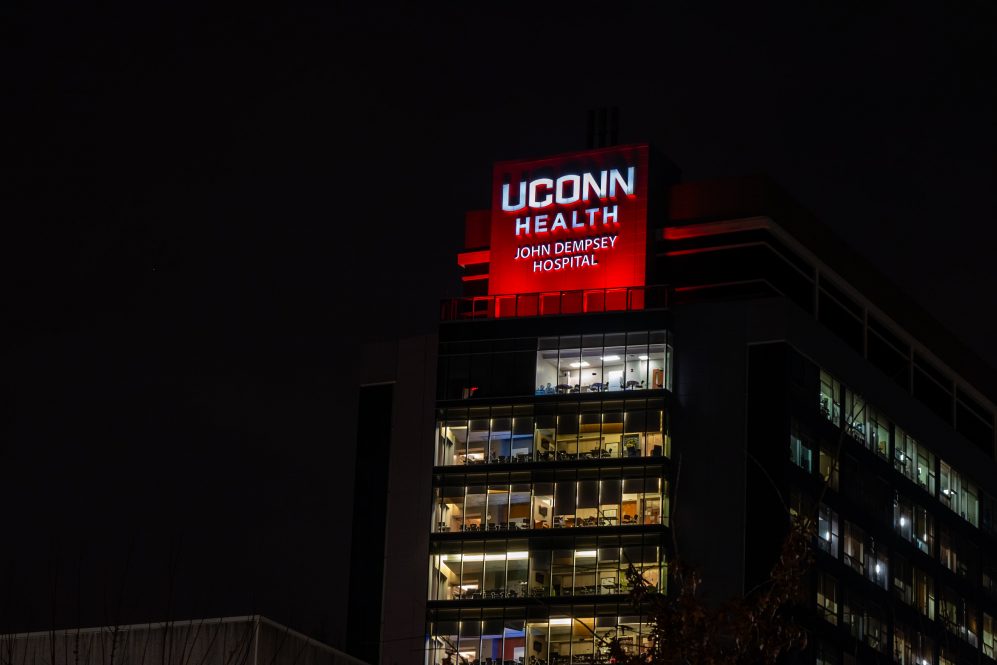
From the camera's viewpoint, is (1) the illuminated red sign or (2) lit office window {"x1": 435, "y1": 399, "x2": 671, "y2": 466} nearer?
(2) lit office window {"x1": 435, "y1": 399, "x2": 671, "y2": 466}

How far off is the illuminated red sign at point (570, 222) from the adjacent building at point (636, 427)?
16 centimetres

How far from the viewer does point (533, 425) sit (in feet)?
443

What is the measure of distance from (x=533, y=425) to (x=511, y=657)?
15828mm

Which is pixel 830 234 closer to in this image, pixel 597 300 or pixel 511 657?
pixel 597 300

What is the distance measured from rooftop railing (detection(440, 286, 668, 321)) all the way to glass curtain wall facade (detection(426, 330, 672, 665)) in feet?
7.50

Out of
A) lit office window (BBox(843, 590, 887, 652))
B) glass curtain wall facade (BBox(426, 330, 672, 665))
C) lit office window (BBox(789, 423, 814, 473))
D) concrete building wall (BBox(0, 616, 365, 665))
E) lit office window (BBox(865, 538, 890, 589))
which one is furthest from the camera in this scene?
lit office window (BBox(865, 538, 890, 589))

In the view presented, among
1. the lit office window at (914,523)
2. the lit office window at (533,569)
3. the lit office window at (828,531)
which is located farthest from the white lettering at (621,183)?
the lit office window at (914,523)

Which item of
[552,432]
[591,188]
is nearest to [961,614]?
[552,432]

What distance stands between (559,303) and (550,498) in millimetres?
13871

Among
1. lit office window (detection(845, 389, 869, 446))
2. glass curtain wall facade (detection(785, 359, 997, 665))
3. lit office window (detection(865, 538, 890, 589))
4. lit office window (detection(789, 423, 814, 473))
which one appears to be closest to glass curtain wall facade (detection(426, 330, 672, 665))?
lit office window (detection(789, 423, 814, 473))

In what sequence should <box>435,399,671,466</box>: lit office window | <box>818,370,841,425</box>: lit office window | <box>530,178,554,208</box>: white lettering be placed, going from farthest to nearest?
<box>530,178,554,208</box>: white lettering, <box>818,370,841,425</box>: lit office window, <box>435,399,671,466</box>: lit office window

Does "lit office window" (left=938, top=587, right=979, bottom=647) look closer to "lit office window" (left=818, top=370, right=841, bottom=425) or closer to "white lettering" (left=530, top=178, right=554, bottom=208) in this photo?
"lit office window" (left=818, top=370, right=841, bottom=425)

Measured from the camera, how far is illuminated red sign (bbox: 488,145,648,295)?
13800 centimetres

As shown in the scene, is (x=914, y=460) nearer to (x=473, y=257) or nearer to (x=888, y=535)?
(x=888, y=535)
